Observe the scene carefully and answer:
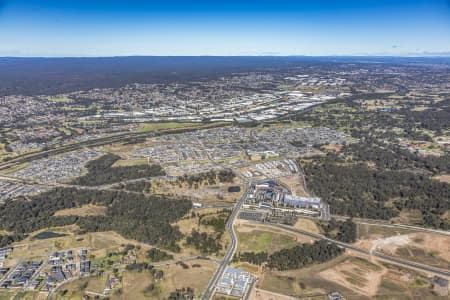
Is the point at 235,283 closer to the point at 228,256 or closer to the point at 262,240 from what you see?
the point at 228,256

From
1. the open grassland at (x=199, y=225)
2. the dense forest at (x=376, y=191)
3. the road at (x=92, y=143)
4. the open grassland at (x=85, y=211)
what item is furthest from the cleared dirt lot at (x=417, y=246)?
the road at (x=92, y=143)

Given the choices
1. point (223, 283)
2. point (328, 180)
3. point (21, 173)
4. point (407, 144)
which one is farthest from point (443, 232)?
point (21, 173)

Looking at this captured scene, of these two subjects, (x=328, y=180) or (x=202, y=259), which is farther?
(x=328, y=180)

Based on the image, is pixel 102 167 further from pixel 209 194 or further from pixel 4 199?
pixel 209 194

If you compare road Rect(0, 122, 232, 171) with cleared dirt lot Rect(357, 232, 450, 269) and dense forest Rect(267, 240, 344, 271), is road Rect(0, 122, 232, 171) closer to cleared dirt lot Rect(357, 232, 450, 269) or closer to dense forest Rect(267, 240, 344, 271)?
dense forest Rect(267, 240, 344, 271)

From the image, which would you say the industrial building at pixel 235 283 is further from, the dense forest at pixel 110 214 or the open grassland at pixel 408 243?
the open grassland at pixel 408 243
